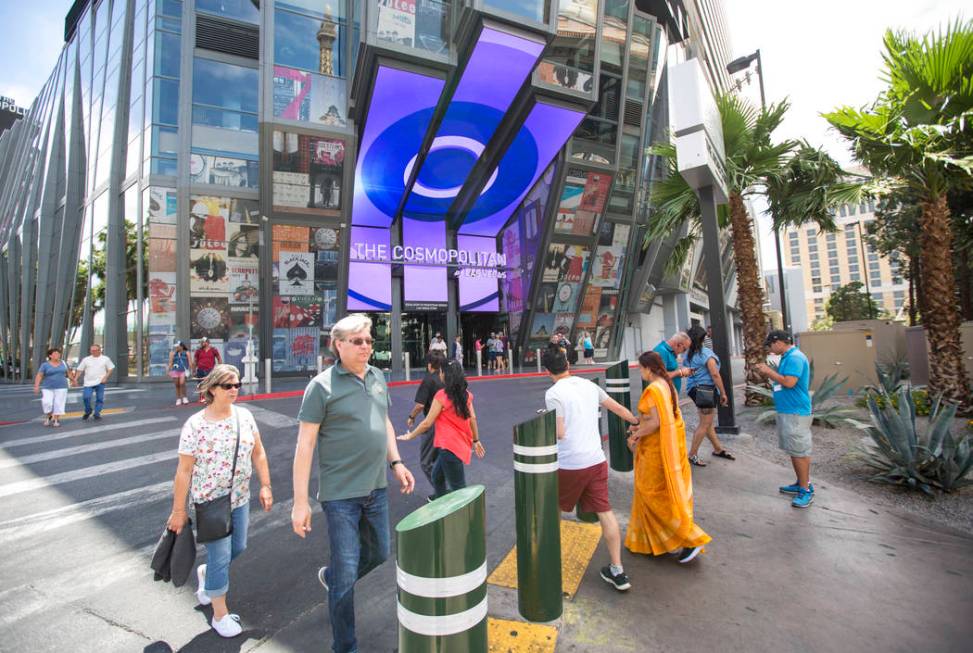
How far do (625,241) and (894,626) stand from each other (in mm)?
25330

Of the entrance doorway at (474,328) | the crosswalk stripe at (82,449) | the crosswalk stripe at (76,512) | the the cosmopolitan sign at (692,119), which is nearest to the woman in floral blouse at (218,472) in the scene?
the crosswalk stripe at (76,512)

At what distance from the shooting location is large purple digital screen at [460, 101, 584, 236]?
21.1 m

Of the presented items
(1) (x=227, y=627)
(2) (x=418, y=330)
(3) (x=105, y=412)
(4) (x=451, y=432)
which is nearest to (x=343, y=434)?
(1) (x=227, y=627)

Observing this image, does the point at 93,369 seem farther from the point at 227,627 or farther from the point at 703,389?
the point at 703,389

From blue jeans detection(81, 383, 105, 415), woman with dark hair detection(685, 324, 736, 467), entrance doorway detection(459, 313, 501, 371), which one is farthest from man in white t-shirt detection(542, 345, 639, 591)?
entrance doorway detection(459, 313, 501, 371)

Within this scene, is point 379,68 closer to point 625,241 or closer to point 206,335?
point 206,335

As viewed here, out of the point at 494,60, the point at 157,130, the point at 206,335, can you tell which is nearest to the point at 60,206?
the point at 157,130

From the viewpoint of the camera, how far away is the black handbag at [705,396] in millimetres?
5723

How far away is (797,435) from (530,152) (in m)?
20.6

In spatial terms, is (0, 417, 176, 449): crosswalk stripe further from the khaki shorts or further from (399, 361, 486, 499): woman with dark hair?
the khaki shorts

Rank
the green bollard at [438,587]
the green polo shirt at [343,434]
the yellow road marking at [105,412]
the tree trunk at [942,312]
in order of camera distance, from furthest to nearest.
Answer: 1. the yellow road marking at [105,412]
2. the tree trunk at [942,312]
3. the green polo shirt at [343,434]
4. the green bollard at [438,587]

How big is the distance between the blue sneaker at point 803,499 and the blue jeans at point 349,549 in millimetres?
4055

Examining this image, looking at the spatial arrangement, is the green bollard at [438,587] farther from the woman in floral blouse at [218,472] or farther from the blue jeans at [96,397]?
the blue jeans at [96,397]

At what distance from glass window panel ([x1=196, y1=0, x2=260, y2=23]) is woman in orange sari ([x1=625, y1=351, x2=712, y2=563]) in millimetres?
23893
